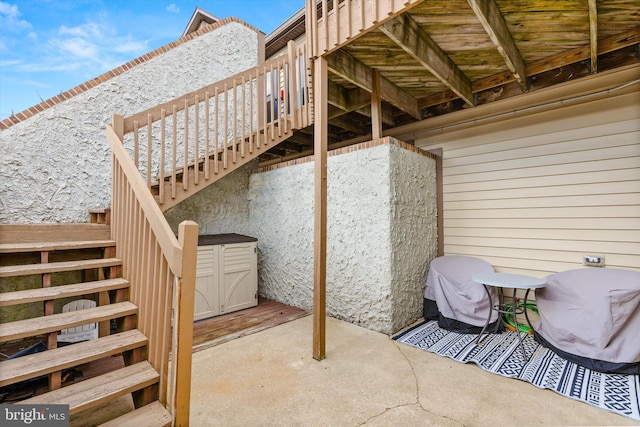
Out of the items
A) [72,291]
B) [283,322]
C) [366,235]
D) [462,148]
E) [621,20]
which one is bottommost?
[283,322]

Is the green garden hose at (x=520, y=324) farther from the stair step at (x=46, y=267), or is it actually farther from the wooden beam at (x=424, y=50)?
the stair step at (x=46, y=267)

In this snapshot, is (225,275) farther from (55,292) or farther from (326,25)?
(326,25)

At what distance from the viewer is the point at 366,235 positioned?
11.0 feet

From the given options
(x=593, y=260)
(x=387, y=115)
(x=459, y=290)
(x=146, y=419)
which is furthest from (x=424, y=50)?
(x=146, y=419)

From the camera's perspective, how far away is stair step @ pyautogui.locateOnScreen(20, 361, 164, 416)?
4.67 ft

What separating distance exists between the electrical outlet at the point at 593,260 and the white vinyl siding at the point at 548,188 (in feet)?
0.14

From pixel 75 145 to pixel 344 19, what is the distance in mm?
3494

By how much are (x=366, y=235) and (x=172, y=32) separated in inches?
200

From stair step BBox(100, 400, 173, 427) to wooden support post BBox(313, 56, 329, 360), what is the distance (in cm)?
137

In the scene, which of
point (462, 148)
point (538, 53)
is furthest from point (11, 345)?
point (538, 53)

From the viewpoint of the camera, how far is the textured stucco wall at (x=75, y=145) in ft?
10.1

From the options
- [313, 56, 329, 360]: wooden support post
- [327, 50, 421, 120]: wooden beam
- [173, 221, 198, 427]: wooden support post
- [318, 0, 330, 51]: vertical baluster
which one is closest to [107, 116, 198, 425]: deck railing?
[173, 221, 198, 427]: wooden support post

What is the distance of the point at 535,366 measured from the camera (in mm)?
2453

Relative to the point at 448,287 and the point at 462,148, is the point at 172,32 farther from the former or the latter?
the point at 448,287
